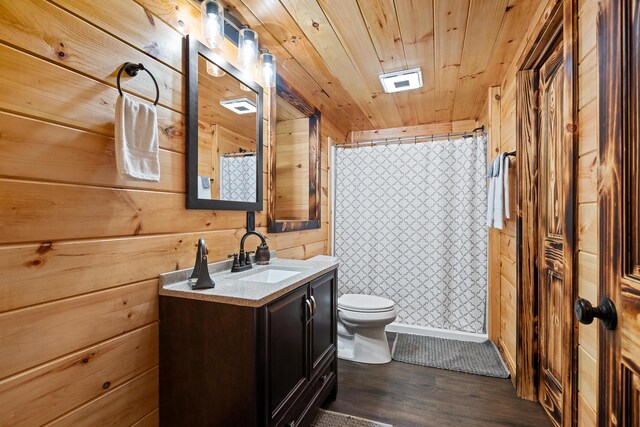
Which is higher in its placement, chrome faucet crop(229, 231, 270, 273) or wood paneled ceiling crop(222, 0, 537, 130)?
wood paneled ceiling crop(222, 0, 537, 130)

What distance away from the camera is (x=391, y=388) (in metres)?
2.08

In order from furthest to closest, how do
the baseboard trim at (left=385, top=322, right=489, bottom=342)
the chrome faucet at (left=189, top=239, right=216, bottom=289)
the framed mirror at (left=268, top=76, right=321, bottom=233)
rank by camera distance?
the baseboard trim at (left=385, top=322, right=489, bottom=342) → the framed mirror at (left=268, top=76, right=321, bottom=233) → the chrome faucet at (left=189, top=239, right=216, bottom=289)

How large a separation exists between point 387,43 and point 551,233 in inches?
59.2

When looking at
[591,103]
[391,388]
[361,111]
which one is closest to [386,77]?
[361,111]

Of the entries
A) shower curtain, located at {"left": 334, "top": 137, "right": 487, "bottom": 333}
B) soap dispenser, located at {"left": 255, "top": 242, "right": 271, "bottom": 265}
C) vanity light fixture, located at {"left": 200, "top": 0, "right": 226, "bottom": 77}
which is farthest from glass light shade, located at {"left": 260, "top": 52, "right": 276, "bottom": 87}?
shower curtain, located at {"left": 334, "top": 137, "right": 487, "bottom": 333}

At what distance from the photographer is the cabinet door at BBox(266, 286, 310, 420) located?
1.24 meters

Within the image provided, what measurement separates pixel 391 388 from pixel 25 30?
8.08 ft

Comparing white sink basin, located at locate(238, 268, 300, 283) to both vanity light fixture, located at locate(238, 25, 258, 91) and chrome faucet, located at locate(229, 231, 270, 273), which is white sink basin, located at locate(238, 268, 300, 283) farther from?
vanity light fixture, located at locate(238, 25, 258, 91)

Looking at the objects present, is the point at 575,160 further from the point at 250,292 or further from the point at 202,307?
the point at 202,307

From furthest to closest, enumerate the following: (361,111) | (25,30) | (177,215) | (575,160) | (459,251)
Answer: (361,111) → (459,251) → (177,215) → (575,160) → (25,30)

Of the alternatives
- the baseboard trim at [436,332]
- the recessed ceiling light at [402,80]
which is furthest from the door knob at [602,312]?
the baseboard trim at [436,332]

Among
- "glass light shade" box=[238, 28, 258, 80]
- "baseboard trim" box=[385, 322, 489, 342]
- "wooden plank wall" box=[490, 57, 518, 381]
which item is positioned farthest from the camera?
"baseboard trim" box=[385, 322, 489, 342]

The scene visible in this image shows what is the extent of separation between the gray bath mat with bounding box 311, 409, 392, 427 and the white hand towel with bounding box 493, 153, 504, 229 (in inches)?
61.6

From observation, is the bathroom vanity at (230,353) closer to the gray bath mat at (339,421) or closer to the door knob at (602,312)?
the gray bath mat at (339,421)
